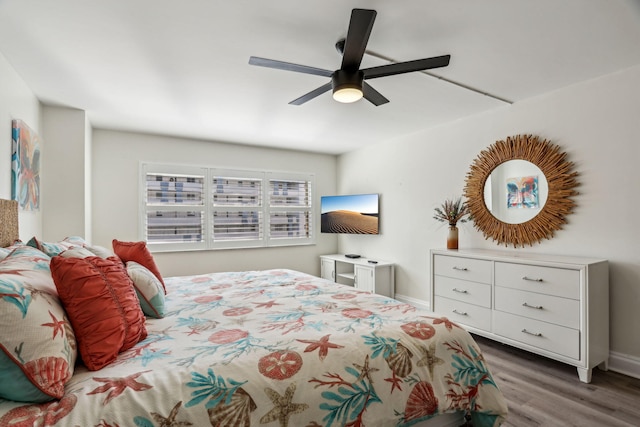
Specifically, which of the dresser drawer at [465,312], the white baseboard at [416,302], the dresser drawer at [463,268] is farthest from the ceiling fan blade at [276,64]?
the white baseboard at [416,302]

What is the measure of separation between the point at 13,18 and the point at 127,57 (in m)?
0.60

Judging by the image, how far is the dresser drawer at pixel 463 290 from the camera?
3.08 meters

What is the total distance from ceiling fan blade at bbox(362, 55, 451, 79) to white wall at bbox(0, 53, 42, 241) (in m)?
2.58

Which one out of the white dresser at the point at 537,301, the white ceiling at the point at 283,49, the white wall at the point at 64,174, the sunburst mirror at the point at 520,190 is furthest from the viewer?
the white wall at the point at 64,174

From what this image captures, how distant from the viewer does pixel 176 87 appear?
2.88m

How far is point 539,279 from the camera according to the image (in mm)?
2693

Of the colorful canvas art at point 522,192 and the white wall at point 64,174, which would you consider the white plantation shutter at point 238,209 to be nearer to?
the white wall at point 64,174

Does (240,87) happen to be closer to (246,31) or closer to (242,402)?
(246,31)

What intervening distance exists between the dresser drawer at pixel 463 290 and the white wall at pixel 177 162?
2.56m

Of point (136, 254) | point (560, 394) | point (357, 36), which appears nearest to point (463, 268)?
point (560, 394)

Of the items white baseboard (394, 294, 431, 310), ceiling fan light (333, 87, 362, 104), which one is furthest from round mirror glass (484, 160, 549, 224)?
ceiling fan light (333, 87, 362, 104)

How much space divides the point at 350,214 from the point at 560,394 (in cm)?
336

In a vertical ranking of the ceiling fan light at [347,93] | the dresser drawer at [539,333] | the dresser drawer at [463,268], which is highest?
the ceiling fan light at [347,93]

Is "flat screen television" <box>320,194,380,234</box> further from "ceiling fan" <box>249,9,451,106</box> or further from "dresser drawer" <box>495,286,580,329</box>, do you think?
"ceiling fan" <box>249,9,451,106</box>
